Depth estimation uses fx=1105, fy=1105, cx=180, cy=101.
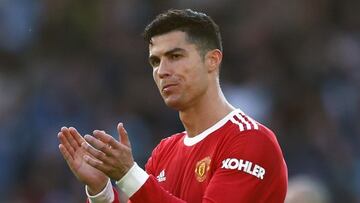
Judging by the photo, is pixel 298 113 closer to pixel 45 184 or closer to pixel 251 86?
pixel 251 86

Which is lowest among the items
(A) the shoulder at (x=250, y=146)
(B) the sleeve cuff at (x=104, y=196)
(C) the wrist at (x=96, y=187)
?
(B) the sleeve cuff at (x=104, y=196)

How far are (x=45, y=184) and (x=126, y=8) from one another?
10.0ft

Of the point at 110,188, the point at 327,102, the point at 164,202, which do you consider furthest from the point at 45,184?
the point at 164,202

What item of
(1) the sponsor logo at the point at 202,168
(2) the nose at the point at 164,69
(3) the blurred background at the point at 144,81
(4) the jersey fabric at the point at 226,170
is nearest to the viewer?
(4) the jersey fabric at the point at 226,170

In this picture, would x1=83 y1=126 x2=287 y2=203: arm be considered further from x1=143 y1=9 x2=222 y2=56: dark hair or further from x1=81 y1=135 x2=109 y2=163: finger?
x1=143 y1=9 x2=222 y2=56: dark hair

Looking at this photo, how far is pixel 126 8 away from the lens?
44.9 feet

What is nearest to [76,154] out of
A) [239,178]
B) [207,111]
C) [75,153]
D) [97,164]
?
[75,153]

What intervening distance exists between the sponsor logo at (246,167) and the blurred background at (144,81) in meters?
4.95

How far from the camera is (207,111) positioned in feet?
19.8

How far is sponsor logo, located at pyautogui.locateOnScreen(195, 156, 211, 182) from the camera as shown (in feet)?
19.0

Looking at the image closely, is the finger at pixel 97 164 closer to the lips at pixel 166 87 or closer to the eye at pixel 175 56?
the lips at pixel 166 87

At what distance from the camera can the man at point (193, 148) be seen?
5457 millimetres

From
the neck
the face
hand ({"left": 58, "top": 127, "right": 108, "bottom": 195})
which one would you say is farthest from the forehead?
hand ({"left": 58, "top": 127, "right": 108, "bottom": 195})

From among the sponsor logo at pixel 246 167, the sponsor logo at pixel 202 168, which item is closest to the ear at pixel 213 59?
the sponsor logo at pixel 202 168
